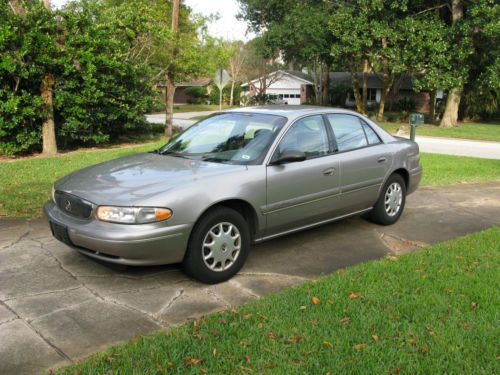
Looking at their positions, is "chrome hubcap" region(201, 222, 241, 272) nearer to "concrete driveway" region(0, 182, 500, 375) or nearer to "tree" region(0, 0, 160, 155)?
"concrete driveway" region(0, 182, 500, 375)

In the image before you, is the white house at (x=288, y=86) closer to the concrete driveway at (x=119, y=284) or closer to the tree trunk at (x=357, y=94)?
the tree trunk at (x=357, y=94)

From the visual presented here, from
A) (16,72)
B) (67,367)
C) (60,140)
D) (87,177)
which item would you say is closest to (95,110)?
(60,140)

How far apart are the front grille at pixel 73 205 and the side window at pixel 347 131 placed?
112 inches

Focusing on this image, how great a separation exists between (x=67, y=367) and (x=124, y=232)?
1.23 m

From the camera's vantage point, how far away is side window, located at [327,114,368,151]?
5.76 meters

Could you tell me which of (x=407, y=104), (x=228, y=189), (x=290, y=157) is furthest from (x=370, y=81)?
(x=228, y=189)

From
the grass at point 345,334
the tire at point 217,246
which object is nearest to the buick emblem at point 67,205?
the tire at point 217,246

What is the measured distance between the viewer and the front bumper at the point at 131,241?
402 centimetres

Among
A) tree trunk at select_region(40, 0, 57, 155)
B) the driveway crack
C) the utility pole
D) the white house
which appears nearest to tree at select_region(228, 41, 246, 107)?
the white house

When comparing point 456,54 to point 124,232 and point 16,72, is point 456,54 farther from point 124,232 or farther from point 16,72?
point 124,232

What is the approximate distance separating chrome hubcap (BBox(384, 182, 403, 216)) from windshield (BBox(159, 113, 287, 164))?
199 centimetres

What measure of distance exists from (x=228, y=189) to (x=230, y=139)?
0.97 m

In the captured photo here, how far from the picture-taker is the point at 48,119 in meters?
13.6

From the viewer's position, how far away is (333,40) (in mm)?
30547
